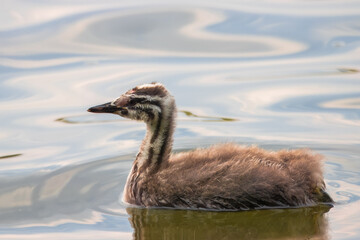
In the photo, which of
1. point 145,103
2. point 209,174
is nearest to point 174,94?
point 145,103

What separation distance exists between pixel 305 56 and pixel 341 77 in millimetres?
1104

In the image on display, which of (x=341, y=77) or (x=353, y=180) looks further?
(x=341, y=77)

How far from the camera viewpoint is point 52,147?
10750 mm

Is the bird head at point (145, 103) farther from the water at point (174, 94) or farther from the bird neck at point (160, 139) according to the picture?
the water at point (174, 94)

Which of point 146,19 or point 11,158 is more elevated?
point 146,19

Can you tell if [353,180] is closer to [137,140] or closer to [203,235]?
[203,235]

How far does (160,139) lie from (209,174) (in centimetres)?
72

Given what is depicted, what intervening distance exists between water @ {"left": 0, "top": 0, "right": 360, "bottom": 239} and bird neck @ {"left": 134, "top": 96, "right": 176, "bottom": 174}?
0.47 metres

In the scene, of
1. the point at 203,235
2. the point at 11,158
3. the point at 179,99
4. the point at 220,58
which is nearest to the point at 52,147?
the point at 11,158

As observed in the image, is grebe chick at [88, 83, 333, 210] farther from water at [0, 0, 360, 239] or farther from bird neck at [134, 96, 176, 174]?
water at [0, 0, 360, 239]

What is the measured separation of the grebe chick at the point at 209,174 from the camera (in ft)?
27.7

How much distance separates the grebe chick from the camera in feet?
27.7

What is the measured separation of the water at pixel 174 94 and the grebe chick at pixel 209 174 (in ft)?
0.45

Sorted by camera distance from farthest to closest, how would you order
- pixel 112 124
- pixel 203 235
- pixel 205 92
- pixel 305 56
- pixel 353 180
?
pixel 305 56
pixel 205 92
pixel 112 124
pixel 353 180
pixel 203 235
